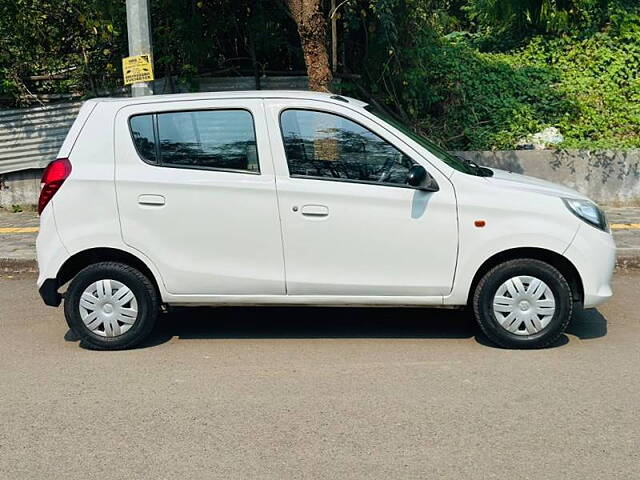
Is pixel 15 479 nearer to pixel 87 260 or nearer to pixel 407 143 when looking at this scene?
pixel 87 260

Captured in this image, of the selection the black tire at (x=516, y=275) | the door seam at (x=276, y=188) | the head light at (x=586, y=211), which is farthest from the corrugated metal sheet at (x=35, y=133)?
the head light at (x=586, y=211)

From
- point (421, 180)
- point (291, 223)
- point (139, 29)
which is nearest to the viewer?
point (421, 180)

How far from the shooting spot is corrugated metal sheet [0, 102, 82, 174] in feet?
39.8

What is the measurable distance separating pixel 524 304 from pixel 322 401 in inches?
68.0

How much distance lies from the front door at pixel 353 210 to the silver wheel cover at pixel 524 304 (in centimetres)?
41

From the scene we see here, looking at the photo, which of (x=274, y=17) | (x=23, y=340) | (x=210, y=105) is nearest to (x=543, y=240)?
(x=210, y=105)

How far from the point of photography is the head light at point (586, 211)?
5.82 metres

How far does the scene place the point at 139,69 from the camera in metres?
8.54

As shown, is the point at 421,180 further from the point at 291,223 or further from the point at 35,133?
the point at 35,133

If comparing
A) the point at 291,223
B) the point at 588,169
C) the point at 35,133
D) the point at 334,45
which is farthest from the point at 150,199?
the point at 588,169

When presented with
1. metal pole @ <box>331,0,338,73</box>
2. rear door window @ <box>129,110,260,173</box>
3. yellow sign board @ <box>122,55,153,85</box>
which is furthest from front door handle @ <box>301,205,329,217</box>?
metal pole @ <box>331,0,338,73</box>

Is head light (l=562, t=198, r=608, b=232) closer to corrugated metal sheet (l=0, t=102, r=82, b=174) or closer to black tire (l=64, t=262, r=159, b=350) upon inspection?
black tire (l=64, t=262, r=159, b=350)

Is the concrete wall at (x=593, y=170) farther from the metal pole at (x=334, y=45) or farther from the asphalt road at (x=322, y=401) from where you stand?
the asphalt road at (x=322, y=401)

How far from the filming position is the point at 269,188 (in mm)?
5816
